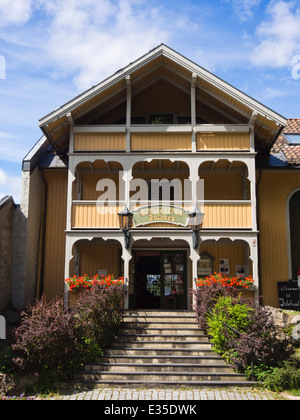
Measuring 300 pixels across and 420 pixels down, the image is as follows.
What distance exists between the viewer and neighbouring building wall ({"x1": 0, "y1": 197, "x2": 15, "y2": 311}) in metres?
15.6

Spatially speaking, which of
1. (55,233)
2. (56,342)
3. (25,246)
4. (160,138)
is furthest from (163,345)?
(160,138)

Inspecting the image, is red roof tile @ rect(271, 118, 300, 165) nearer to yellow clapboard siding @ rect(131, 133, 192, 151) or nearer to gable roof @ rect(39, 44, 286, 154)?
gable roof @ rect(39, 44, 286, 154)

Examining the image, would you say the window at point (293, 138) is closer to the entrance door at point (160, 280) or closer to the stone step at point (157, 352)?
the entrance door at point (160, 280)

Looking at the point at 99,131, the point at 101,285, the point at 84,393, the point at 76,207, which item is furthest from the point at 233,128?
the point at 84,393

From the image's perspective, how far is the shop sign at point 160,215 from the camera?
52.8ft

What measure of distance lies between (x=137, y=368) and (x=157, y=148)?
794cm

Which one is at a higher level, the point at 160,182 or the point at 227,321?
the point at 160,182

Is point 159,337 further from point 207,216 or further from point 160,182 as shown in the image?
point 160,182

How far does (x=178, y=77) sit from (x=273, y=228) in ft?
22.7

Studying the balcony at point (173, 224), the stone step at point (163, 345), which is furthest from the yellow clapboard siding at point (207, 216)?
the stone step at point (163, 345)

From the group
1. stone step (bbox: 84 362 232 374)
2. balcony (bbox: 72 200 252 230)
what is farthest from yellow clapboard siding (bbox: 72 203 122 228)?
stone step (bbox: 84 362 232 374)

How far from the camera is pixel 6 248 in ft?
52.3

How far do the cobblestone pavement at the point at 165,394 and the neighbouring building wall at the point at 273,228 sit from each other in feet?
24.0

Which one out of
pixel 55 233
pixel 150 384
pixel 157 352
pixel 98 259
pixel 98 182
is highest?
pixel 98 182
